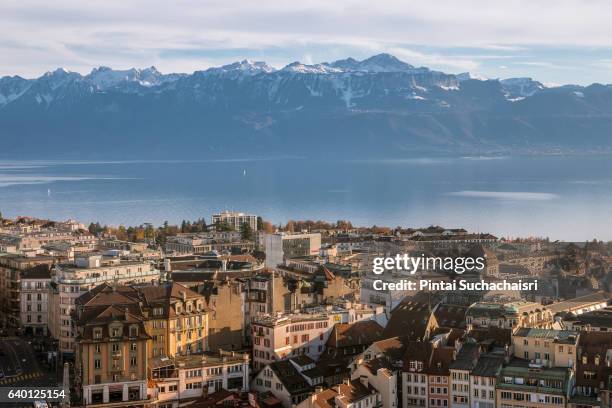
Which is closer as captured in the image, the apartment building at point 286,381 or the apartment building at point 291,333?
the apartment building at point 286,381

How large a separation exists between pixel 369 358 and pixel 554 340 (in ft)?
21.5

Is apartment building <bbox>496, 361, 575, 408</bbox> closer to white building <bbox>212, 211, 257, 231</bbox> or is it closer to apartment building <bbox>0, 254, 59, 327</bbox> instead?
apartment building <bbox>0, 254, 59, 327</bbox>

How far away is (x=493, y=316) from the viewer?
40938mm

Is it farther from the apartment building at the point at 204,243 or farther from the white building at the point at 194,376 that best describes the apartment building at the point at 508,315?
the apartment building at the point at 204,243

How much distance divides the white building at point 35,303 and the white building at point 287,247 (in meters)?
20.2

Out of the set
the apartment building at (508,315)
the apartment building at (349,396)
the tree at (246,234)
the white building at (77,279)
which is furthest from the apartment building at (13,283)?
the tree at (246,234)

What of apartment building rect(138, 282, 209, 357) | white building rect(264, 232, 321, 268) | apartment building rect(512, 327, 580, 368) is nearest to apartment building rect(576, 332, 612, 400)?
apartment building rect(512, 327, 580, 368)

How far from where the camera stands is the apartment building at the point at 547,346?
110 feet

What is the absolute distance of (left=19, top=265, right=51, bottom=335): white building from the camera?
49719mm

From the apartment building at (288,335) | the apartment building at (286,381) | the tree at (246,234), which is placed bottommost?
the apartment building at (286,381)

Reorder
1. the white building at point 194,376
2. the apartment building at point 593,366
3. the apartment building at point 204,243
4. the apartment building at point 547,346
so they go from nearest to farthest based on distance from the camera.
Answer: the apartment building at point 593,366
the apartment building at point 547,346
the white building at point 194,376
the apartment building at point 204,243

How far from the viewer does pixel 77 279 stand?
145 feet

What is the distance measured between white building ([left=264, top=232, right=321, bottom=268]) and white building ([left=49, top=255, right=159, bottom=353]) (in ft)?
62.6

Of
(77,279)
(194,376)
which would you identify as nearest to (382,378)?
(194,376)
